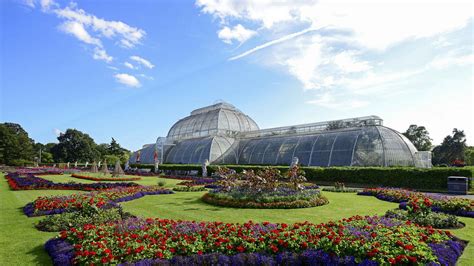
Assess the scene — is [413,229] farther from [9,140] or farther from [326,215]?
[9,140]

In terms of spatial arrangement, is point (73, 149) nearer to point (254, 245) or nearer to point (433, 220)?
point (254, 245)

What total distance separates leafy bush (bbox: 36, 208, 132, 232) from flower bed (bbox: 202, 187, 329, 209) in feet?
18.7

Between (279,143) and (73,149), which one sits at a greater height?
(73,149)

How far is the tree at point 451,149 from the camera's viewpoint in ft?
229

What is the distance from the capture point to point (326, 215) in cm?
1286

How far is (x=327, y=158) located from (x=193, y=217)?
88.4 ft

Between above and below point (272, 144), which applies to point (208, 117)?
above

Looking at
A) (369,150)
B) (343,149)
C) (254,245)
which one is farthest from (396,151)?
(254,245)

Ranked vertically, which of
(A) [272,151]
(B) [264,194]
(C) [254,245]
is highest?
(A) [272,151]

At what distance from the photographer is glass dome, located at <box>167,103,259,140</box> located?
59.6 metres

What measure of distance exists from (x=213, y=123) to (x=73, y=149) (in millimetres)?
55147

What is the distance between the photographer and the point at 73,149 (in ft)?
305

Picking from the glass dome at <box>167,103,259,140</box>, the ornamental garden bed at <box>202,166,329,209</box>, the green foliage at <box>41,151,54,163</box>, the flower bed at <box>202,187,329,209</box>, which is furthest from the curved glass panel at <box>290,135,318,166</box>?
the green foliage at <box>41,151,54,163</box>

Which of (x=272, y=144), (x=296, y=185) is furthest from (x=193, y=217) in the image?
(x=272, y=144)
